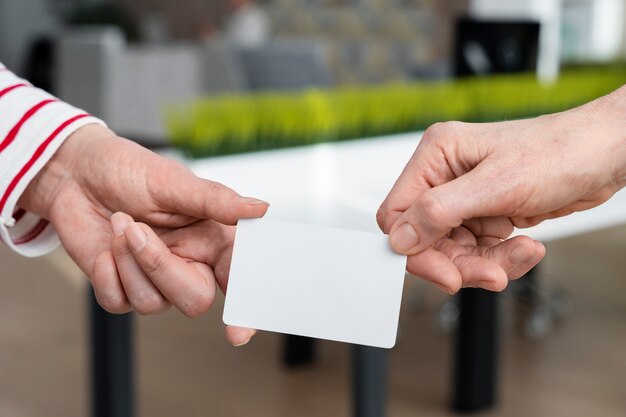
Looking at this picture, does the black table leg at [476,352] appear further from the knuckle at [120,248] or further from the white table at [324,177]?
the knuckle at [120,248]

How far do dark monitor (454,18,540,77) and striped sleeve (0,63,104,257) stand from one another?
1.93 metres

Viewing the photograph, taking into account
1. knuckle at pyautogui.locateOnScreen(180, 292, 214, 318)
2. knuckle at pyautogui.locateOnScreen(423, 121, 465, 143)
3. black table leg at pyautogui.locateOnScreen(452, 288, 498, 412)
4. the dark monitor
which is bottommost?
black table leg at pyautogui.locateOnScreen(452, 288, 498, 412)

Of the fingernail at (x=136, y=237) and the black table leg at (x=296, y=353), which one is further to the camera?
the black table leg at (x=296, y=353)

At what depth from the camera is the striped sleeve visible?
99 centimetres

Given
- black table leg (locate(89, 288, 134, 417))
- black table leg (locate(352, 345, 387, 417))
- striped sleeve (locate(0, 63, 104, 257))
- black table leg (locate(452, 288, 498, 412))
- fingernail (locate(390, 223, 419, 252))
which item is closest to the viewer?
fingernail (locate(390, 223, 419, 252))

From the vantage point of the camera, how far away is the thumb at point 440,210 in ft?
2.65

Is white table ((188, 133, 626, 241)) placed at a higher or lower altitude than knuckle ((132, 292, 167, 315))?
lower

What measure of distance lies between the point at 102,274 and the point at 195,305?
0.33 ft

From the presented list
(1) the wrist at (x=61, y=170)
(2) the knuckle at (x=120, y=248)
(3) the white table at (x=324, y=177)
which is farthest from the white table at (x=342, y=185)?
(2) the knuckle at (x=120, y=248)

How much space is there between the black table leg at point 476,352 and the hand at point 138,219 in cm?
163

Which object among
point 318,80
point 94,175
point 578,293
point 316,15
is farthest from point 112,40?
point 94,175

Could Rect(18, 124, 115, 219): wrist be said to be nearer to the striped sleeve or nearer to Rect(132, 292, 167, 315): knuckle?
the striped sleeve

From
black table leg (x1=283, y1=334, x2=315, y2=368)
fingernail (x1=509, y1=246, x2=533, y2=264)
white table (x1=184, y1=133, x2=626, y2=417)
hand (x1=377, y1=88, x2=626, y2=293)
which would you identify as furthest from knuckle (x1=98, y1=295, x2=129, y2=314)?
black table leg (x1=283, y1=334, x2=315, y2=368)

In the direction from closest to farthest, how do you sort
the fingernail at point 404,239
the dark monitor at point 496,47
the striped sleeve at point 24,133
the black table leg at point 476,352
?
1. the fingernail at point 404,239
2. the striped sleeve at point 24,133
3. the black table leg at point 476,352
4. the dark monitor at point 496,47
